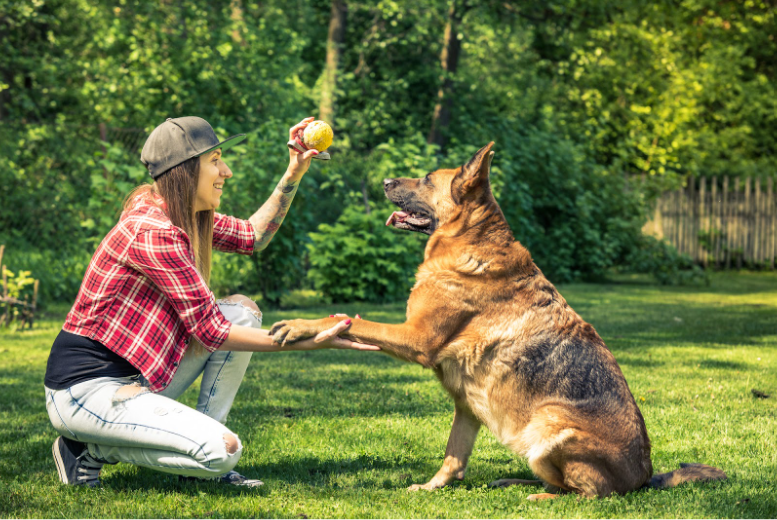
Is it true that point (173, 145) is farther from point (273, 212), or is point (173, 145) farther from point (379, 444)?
point (379, 444)

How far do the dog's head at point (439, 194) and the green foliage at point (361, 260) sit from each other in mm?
6760

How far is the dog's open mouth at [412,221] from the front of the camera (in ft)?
14.9

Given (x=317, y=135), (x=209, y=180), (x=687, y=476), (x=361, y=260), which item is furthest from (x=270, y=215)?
(x=361, y=260)

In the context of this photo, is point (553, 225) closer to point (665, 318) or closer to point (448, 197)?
point (665, 318)

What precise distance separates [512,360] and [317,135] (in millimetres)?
1815

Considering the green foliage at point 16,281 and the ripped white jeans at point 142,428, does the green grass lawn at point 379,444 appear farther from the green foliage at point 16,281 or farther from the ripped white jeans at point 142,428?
the green foliage at point 16,281

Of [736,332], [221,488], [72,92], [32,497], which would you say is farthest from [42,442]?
[72,92]

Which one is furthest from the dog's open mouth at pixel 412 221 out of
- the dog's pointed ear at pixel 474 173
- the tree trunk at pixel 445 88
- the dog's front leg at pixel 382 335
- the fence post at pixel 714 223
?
the fence post at pixel 714 223

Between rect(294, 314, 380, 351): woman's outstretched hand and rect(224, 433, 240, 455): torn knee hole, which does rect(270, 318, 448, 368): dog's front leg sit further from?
rect(224, 433, 240, 455): torn knee hole

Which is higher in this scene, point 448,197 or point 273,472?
point 448,197

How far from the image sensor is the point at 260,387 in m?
6.43

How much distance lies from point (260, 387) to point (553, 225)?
447 inches

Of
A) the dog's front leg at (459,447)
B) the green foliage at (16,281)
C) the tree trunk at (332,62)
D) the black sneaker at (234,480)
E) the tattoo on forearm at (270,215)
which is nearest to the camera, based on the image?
the black sneaker at (234,480)

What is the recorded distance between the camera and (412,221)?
14.9 feet
